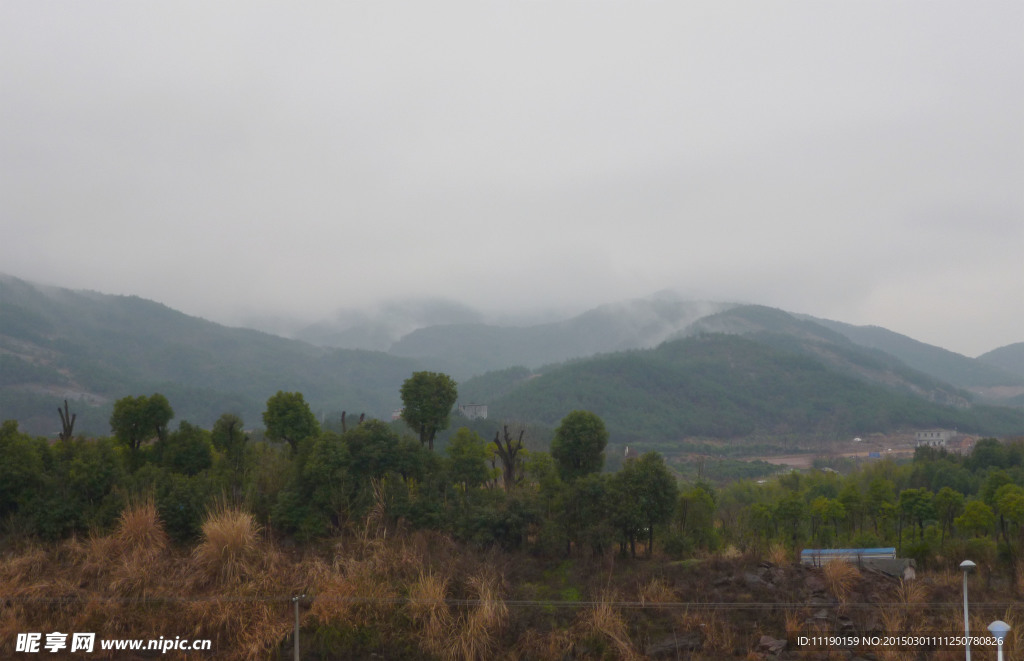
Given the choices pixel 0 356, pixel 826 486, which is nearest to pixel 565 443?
pixel 826 486

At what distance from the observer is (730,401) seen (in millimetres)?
99375

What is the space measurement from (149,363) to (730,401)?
105 m

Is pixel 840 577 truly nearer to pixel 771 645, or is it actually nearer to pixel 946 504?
pixel 771 645

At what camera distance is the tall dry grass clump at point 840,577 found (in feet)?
32.8

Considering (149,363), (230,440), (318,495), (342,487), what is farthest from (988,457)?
(149,363)

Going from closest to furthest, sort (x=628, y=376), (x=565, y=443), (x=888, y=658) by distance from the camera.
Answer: (x=888, y=658)
(x=565, y=443)
(x=628, y=376)

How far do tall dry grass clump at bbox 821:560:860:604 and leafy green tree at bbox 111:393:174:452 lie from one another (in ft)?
38.7

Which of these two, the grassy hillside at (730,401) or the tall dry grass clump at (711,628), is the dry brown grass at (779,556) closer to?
the tall dry grass clump at (711,628)

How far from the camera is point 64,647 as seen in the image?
9148 mm

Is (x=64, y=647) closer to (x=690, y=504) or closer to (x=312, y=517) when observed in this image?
(x=312, y=517)

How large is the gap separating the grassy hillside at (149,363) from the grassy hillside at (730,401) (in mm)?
44049

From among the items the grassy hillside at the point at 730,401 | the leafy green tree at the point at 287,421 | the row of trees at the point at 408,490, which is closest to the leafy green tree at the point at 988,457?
the row of trees at the point at 408,490

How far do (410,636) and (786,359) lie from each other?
364ft

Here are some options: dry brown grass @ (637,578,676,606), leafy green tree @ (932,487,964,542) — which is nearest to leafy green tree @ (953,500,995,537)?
leafy green tree @ (932,487,964,542)
